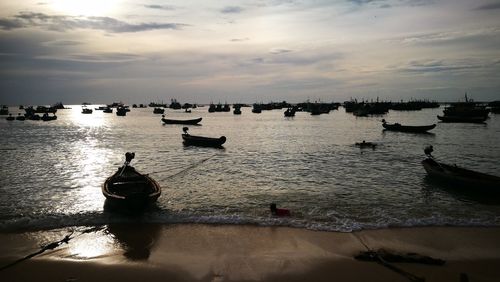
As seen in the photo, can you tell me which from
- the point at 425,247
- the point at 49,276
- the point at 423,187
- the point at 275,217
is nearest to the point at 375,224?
the point at 425,247

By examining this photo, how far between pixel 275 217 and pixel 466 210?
23.9 feet

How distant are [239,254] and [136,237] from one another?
339 cm

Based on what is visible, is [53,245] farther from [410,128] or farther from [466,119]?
[466,119]

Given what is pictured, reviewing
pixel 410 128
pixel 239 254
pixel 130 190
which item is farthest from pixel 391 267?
pixel 410 128

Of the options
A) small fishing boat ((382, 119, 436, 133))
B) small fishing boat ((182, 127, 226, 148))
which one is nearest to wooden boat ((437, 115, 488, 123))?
small fishing boat ((382, 119, 436, 133))

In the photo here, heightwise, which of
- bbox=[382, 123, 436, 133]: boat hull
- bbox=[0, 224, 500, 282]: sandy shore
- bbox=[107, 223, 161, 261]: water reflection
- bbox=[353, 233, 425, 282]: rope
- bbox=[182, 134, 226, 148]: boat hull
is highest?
bbox=[382, 123, 436, 133]: boat hull

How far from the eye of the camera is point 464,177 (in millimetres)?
15969

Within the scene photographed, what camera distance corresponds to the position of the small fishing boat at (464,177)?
14.9 meters

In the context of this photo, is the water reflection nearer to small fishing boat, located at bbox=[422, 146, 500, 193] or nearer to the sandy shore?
the sandy shore

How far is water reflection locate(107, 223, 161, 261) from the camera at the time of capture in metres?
9.55

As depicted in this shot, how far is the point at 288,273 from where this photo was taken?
8242mm

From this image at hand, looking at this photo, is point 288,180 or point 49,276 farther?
point 288,180

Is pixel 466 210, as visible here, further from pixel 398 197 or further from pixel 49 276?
pixel 49 276

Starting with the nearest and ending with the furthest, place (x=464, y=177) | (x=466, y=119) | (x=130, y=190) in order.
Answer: (x=130, y=190)
(x=464, y=177)
(x=466, y=119)
